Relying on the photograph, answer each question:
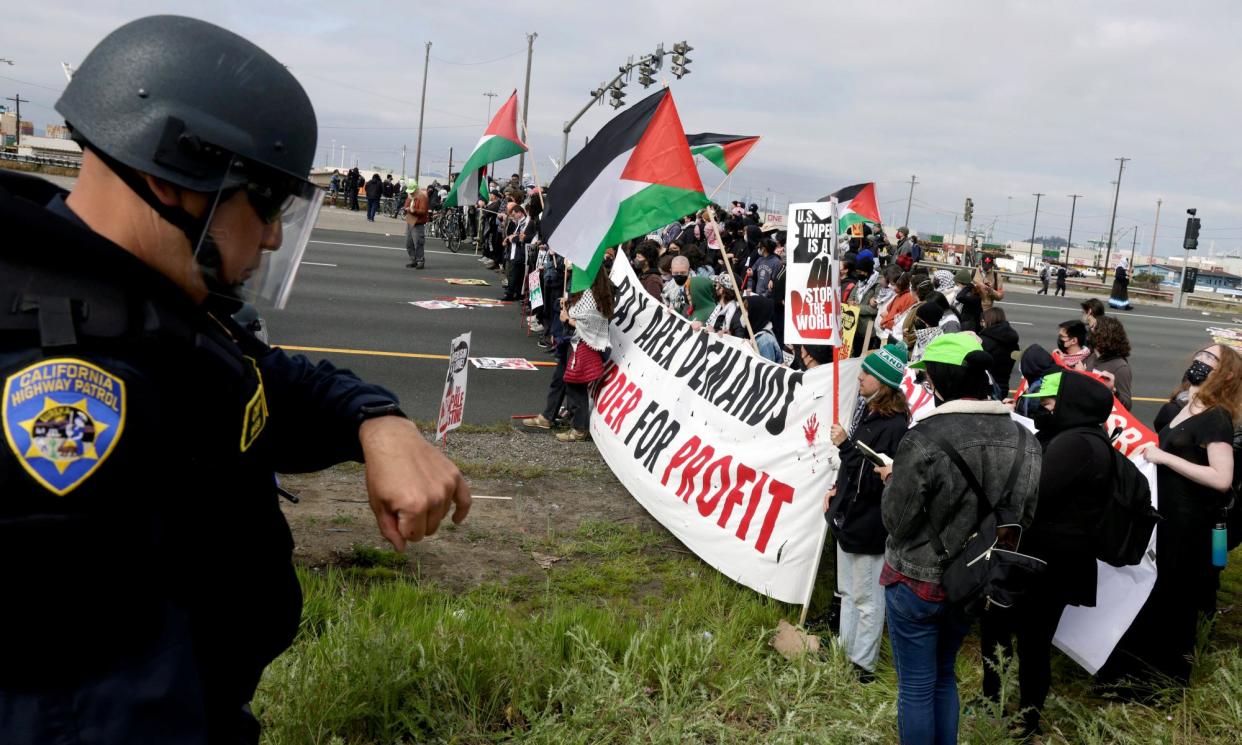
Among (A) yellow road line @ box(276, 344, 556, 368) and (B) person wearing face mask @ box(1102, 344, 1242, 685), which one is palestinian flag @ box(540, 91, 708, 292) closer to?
(B) person wearing face mask @ box(1102, 344, 1242, 685)

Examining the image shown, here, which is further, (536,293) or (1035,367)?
(536,293)

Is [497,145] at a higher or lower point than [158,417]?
higher

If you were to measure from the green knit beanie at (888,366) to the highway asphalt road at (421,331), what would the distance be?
16.9ft

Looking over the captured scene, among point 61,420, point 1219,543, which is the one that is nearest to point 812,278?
point 1219,543

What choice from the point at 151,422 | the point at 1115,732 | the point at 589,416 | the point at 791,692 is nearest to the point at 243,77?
the point at 151,422

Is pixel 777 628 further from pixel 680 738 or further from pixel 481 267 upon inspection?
pixel 481 267

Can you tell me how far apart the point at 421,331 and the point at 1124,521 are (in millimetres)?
10721

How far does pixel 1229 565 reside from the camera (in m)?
7.08

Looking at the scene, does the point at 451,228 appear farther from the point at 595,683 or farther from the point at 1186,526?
the point at 595,683

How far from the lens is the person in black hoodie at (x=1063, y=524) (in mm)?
4387

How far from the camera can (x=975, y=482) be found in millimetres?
3832

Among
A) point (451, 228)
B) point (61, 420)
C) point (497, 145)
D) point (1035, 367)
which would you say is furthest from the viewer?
point (451, 228)

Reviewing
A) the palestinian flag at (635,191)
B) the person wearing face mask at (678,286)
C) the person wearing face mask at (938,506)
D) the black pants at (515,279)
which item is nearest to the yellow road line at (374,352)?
the person wearing face mask at (678,286)

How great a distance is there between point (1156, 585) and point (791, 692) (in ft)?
7.13
